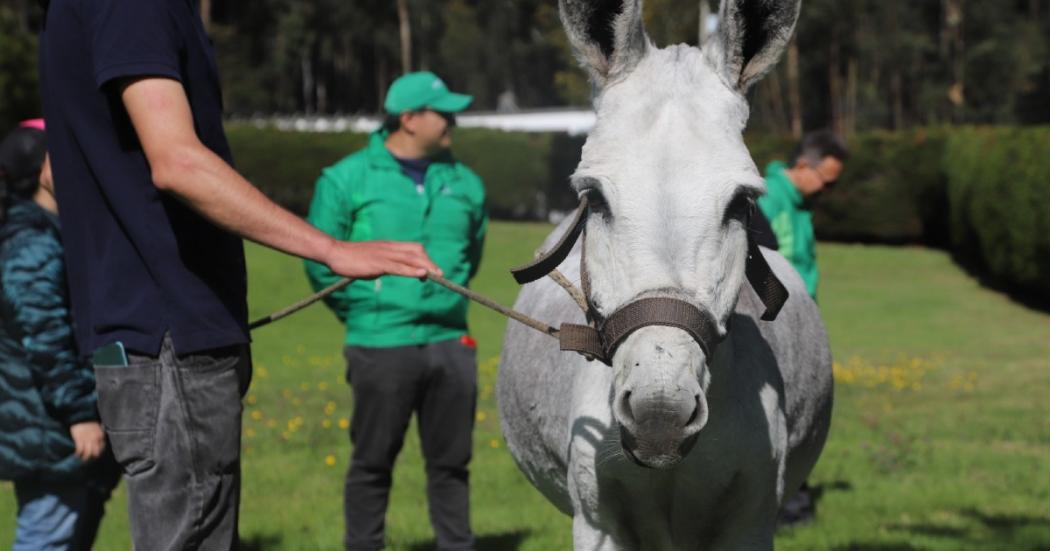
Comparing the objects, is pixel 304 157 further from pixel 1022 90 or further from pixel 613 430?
pixel 1022 90

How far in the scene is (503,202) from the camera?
125ft

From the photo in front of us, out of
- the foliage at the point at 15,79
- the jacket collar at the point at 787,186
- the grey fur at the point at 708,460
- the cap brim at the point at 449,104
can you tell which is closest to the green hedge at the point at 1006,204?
the jacket collar at the point at 787,186

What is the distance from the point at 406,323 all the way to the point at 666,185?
356 cm

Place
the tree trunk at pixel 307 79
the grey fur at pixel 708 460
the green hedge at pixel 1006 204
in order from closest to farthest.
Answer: the grey fur at pixel 708 460, the green hedge at pixel 1006 204, the tree trunk at pixel 307 79

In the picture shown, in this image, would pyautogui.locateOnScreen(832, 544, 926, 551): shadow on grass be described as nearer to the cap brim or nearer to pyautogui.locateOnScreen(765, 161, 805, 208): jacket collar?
pyautogui.locateOnScreen(765, 161, 805, 208): jacket collar

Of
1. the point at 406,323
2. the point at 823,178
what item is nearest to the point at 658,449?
the point at 406,323

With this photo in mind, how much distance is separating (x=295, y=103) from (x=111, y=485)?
78.2m

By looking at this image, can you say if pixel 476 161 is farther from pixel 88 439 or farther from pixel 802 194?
pixel 88 439

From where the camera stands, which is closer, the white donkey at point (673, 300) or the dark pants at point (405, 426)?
the white donkey at point (673, 300)

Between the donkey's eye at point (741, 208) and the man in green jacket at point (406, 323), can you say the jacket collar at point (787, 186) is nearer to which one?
the man in green jacket at point (406, 323)

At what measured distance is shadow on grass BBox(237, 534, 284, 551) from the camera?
6844 millimetres

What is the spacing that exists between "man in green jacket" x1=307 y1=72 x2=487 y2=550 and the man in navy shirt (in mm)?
3026

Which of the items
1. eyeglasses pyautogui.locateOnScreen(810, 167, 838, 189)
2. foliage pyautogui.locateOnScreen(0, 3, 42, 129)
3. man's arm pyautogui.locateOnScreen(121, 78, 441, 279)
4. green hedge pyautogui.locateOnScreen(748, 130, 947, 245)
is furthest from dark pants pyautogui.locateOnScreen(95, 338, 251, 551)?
foliage pyautogui.locateOnScreen(0, 3, 42, 129)

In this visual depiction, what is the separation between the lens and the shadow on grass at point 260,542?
6.84 m
